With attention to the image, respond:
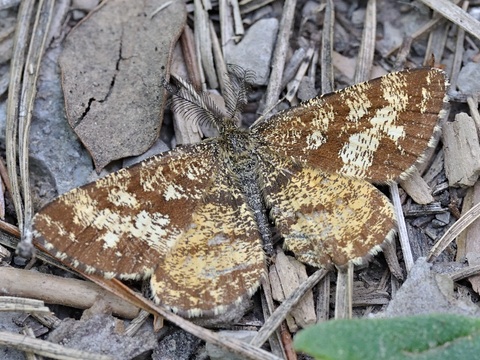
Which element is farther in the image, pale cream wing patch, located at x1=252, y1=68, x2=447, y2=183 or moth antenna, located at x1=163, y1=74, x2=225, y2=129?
moth antenna, located at x1=163, y1=74, x2=225, y2=129

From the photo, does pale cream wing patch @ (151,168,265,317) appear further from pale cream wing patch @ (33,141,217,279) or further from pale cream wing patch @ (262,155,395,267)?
pale cream wing patch @ (262,155,395,267)

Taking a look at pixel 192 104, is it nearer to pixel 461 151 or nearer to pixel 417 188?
pixel 417 188

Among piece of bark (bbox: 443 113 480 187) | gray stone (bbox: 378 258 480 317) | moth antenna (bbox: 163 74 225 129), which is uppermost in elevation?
moth antenna (bbox: 163 74 225 129)

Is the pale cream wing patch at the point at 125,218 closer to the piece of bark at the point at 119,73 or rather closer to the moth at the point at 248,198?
the moth at the point at 248,198

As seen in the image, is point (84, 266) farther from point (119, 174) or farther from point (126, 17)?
point (126, 17)

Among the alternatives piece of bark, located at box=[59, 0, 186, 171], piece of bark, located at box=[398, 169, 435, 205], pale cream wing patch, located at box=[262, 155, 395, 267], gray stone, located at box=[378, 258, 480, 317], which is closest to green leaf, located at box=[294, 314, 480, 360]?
gray stone, located at box=[378, 258, 480, 317]
